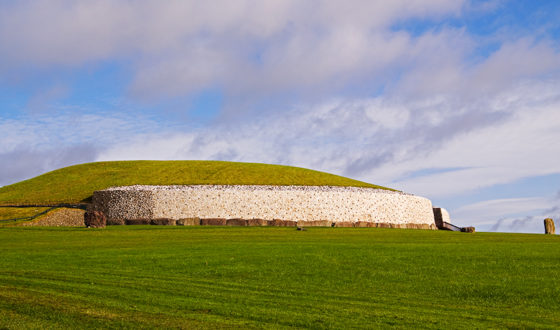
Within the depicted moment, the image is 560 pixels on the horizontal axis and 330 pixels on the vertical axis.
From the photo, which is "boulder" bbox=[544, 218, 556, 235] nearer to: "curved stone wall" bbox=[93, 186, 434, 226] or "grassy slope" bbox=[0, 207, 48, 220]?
"curved stone wall" bbox=[93, 186, 434, 226]

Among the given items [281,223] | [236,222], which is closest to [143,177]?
[236,222]

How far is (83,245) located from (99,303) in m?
15.2

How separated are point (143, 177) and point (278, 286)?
44464 mm

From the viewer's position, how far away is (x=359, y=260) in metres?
20.8

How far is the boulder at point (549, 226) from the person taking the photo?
47062 millimetres

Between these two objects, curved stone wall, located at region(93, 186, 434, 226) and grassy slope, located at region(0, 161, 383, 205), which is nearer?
curved stone wall, located at region(93, 186, 434, 226)

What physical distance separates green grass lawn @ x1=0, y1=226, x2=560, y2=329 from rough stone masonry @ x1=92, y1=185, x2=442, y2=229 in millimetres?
22092

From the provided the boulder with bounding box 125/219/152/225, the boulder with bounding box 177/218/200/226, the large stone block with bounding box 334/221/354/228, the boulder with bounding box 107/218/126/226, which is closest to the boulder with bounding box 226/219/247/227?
the boulder with bounding box 177/218/200/226

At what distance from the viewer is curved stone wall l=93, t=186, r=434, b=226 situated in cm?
4859

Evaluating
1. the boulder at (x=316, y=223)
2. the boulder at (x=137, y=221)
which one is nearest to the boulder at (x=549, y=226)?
A: the boulder at (x=316, y=223)

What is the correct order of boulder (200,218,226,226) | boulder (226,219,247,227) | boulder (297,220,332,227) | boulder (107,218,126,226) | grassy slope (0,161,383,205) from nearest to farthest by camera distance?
boulder (200,218,226,226) → boulder (226,219,247,227) → boulder (297,220,332,227) → boulder (107,218,126,226) → grassy slope (0,161,383,205)

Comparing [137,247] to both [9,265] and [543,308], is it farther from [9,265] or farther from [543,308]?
[543,308]

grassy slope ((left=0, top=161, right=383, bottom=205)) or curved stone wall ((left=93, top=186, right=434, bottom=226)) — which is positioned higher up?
grassy slope ((left=0, top=161, right=383, bottom=205))

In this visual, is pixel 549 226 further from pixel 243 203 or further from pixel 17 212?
pixel 17 212
